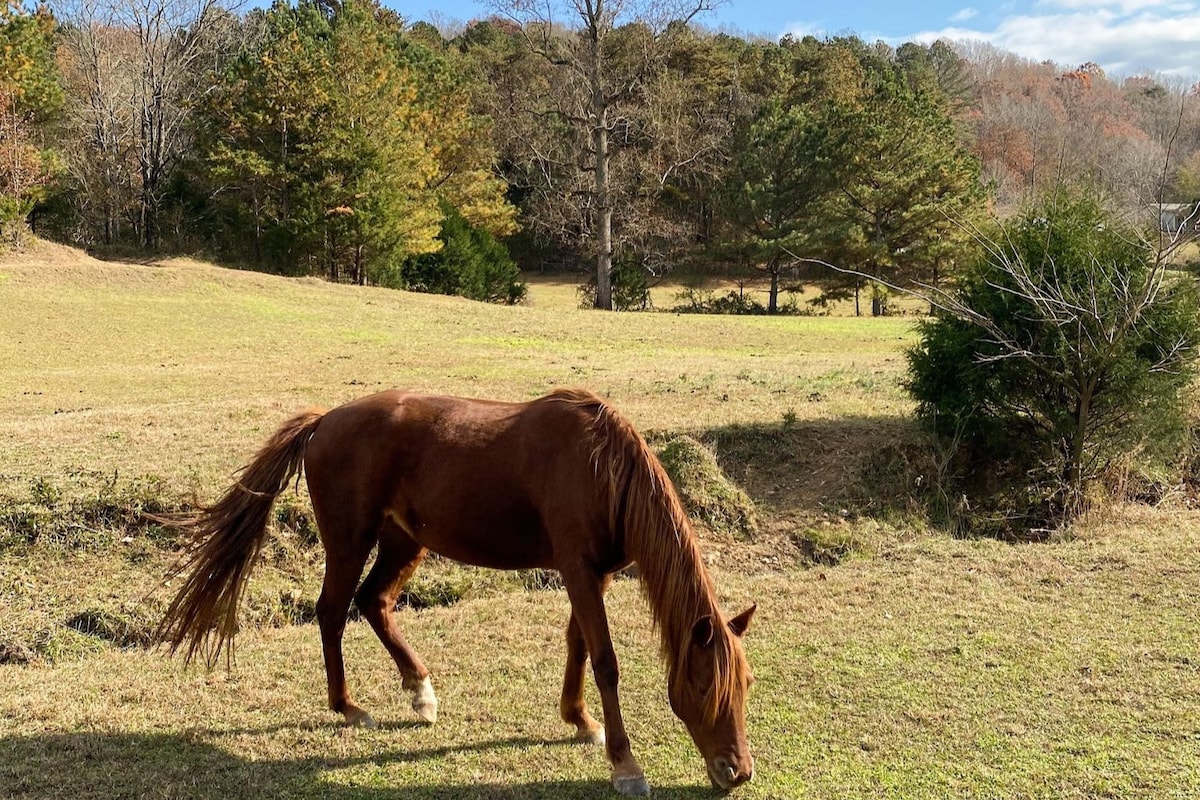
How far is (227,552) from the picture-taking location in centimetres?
434

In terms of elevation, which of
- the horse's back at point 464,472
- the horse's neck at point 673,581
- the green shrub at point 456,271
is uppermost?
the green shrub at point 456,271

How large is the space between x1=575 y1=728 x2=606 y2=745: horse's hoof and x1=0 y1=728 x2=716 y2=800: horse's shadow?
33 cm

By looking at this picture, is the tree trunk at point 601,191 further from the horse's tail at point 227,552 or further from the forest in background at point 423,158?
the horse's tail at point 227,552

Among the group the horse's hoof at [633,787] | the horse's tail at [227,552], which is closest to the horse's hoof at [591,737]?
the horse's hoof at [633,787]

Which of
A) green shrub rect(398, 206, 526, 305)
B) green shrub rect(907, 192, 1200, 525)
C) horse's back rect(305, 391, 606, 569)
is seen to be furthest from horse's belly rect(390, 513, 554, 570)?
green shrub rect(398, 206, 526, 305)

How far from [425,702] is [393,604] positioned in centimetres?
55

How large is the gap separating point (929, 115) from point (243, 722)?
33007mm

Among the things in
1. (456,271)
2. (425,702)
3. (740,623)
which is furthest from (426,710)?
(456,271)

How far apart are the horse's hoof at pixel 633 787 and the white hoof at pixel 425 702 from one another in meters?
1.11

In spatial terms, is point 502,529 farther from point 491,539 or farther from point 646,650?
point 646,650

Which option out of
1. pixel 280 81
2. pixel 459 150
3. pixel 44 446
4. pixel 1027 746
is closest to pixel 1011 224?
pixel 1027 746

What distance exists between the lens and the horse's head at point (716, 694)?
10.9 feet

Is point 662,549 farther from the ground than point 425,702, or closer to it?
farther from the ground

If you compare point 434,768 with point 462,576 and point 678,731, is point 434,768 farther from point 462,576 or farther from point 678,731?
point 462,576
